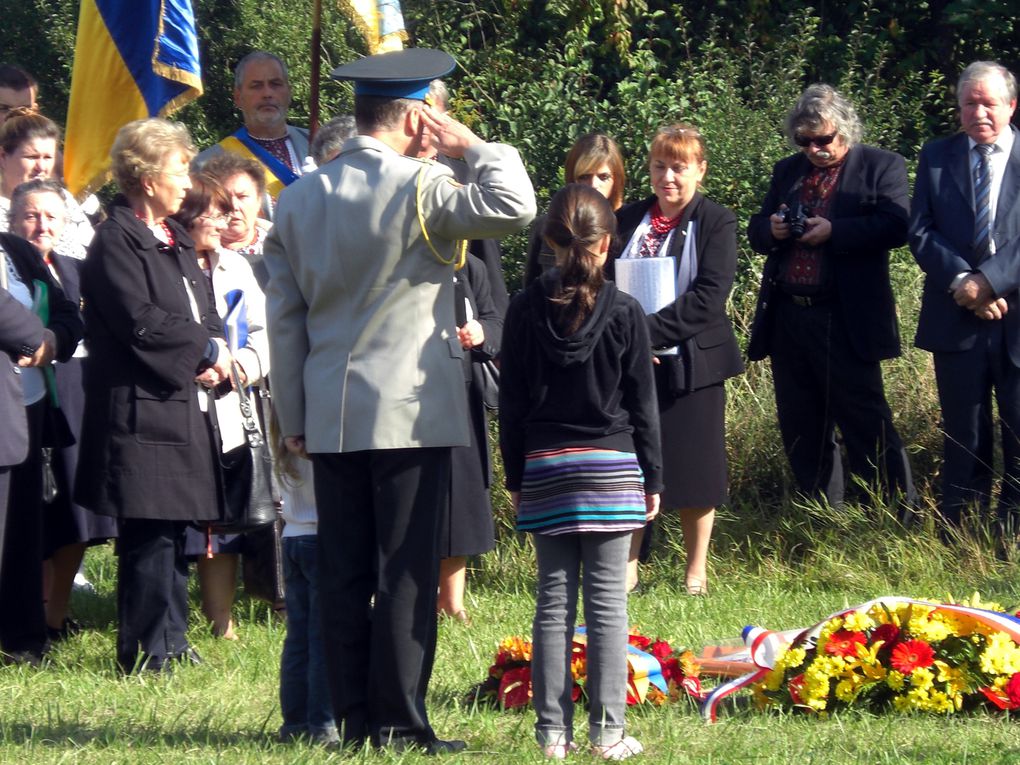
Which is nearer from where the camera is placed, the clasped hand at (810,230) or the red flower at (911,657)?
the red flower at (911,657)

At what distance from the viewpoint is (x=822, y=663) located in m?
5.29

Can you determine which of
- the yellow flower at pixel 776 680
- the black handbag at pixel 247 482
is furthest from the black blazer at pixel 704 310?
the yellow flower at pixel 776 680

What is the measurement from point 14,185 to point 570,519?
12.8 ft

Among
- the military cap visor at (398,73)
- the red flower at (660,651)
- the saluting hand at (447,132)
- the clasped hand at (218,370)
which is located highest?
the military cap visor at (398,73)

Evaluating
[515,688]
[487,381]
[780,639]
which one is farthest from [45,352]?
[780,639]

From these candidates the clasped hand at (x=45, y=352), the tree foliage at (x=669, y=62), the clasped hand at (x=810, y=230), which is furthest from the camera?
the tree foliage at (x=669, y=62)

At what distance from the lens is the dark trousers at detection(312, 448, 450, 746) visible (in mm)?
4590

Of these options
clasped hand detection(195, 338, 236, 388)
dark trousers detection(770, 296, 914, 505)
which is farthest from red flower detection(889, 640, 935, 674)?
clasped hand detection(195, 338, 236, 388)

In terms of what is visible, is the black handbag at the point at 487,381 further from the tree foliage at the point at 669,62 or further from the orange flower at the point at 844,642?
the tree foliage at the point at 669,62

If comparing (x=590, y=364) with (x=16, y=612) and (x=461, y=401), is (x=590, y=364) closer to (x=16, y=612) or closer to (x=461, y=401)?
(x=461, y=401)

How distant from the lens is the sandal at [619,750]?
467 centimetres

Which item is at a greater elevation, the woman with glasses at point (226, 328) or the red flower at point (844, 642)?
the woman with glasses at point (226, 328)

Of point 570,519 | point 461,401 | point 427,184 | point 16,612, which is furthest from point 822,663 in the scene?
point 16,612

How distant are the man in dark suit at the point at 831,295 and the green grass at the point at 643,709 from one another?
337mm
